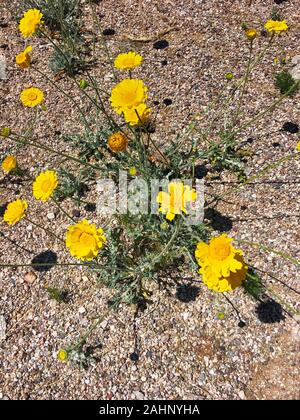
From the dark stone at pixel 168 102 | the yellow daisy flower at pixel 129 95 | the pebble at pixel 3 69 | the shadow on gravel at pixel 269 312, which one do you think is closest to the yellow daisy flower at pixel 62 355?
the shadow on gravel at pixel 269 312

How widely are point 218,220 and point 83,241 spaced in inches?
49.7

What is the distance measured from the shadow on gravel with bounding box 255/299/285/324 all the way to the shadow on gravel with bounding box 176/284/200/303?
468 millimetres

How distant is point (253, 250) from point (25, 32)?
263cm

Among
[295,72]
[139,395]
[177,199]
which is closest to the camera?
[177,199]

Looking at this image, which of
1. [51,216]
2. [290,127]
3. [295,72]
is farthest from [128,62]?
[295,72]

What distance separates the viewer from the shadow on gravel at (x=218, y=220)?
3.37 m

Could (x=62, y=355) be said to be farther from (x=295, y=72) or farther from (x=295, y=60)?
(x=295, y=60)

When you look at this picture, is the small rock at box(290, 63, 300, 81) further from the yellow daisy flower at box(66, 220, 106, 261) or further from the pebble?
the pebble

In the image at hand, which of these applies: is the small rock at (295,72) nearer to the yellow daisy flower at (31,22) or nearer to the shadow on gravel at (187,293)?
the shadow on gravel at (187,293)

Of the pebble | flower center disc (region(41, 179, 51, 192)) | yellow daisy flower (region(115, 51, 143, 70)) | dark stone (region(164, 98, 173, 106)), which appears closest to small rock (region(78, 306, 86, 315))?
flower center disc (region(41, 179, 51, 192))

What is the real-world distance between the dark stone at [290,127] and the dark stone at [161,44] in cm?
168

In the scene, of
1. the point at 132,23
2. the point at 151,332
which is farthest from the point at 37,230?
the point at 132,23

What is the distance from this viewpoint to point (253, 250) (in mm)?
3258

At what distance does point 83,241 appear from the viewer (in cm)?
266
